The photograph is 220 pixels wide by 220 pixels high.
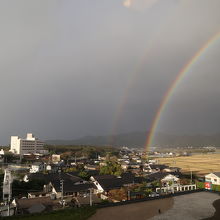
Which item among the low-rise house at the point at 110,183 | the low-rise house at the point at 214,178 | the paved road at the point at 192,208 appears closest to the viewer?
the paved road at the point at 192,208

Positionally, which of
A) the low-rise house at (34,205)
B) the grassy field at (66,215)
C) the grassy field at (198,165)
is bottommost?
the grassy field at (198,165)

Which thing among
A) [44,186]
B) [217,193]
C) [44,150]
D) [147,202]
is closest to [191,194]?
[217,193]

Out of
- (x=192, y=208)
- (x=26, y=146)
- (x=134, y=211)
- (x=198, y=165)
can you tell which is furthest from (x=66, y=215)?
(x=26, y=146)

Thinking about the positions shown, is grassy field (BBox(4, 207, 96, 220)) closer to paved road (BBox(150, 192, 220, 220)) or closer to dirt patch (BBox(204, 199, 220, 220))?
paved road (BBox(150, 192, 220, 220))

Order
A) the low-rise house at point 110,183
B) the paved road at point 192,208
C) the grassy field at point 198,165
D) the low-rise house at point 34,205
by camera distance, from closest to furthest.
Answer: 1. the paved road at point 192,208
2. the low-rise house at point 34,205
3. the low-rise house at point 110,183
4. the grassy field at point 198,165

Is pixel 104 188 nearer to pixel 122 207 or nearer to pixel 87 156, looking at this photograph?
pixel 122 207

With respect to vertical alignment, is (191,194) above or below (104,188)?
above

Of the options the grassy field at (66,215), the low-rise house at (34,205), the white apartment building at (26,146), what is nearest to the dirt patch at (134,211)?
the grassy field at (66,215)

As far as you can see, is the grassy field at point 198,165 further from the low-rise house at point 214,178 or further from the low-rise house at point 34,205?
the low-rise house at point 34,205
